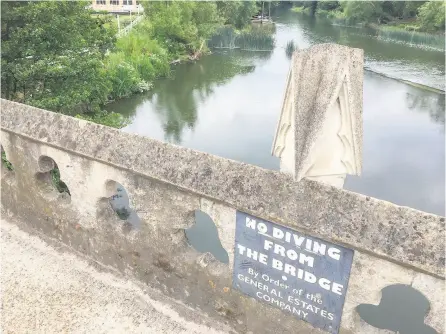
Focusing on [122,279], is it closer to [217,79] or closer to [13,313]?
[13,313]

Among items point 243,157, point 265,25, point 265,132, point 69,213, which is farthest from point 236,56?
point 69,213

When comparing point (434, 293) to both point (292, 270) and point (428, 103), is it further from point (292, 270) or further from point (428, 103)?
point (428, 103)

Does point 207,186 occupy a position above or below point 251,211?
above

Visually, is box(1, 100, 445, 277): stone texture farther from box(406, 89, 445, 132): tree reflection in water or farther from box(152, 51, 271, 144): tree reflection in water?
box(406, 89, 445, 132): tree reflection in water

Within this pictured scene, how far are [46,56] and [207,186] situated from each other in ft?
29.6

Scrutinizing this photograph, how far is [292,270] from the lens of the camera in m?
5.13

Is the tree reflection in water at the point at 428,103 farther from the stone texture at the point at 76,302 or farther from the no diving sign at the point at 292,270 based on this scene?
the stone texture at the point at 76,302

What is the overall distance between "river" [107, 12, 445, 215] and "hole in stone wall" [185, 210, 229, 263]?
5.49 meters

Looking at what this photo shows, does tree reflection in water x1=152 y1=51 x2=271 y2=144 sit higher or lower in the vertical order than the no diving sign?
lower

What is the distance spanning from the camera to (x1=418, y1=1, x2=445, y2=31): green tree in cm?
4861

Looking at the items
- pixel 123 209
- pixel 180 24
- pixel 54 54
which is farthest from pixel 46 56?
pixel 180 24

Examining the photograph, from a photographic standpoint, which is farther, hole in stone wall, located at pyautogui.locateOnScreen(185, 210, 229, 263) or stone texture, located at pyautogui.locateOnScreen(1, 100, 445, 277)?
hole in stone wall, located at pyautogui.locateOnScreen(185, 210, 229, 263)

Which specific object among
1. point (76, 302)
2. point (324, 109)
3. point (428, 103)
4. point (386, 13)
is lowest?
point (428, 103)

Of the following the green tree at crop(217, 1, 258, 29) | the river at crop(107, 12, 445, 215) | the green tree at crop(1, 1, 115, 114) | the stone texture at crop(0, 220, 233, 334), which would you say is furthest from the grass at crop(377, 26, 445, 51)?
the stone texture at crop(0, 220, 233, 334)
